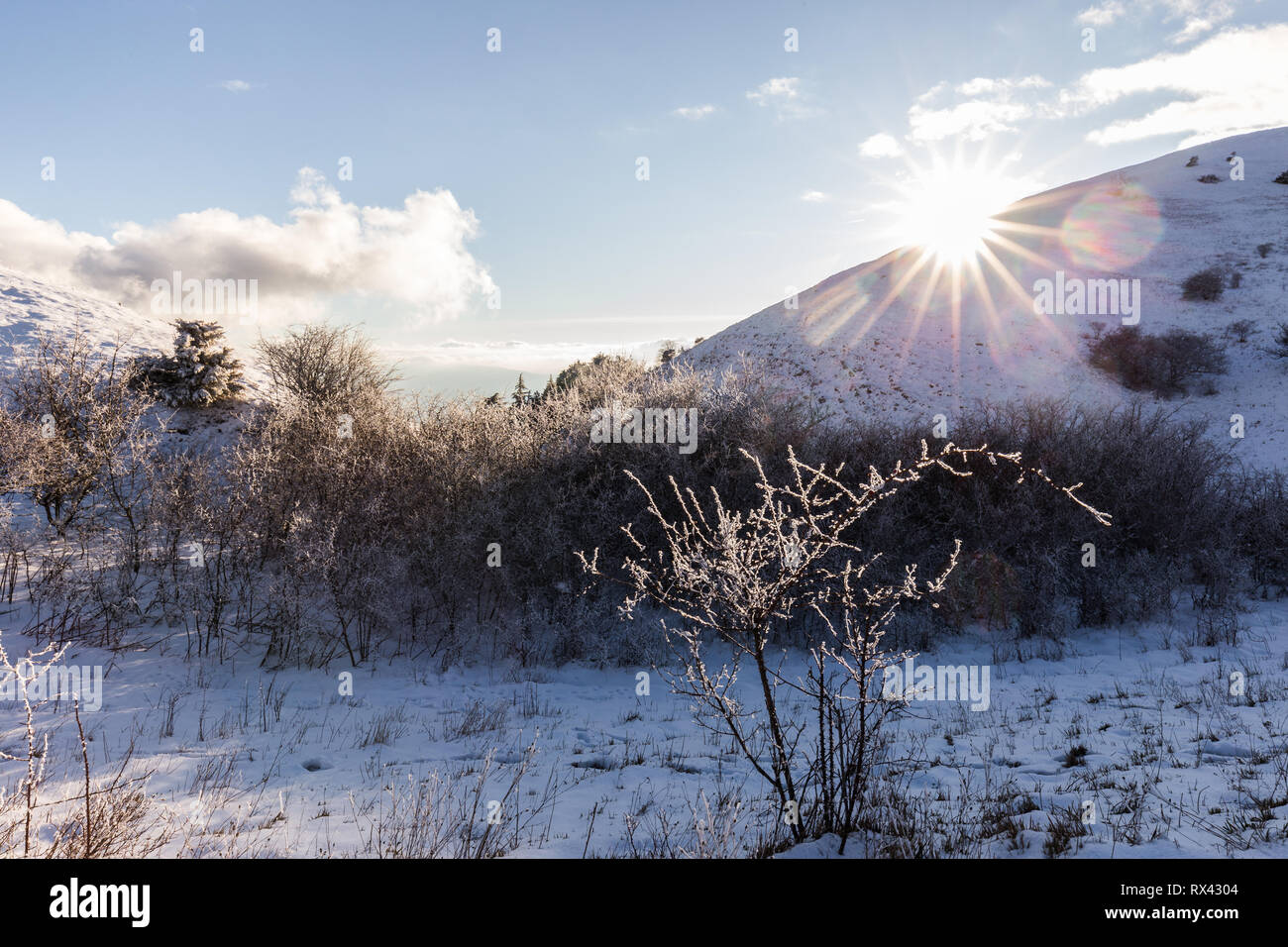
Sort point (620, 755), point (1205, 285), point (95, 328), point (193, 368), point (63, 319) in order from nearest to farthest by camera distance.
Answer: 1. point (620, 755)
2. point (193, 368)
3. point (63, 319)
4. point (95, 328)
5. point (1205, 285)

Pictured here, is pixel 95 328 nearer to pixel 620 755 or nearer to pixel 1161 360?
pixel 620 755

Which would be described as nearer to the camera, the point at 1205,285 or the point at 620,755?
the point at 620,755

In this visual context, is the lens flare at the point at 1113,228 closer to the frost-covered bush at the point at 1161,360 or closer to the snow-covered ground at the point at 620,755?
the frost-covered bush at the point at 1161,360

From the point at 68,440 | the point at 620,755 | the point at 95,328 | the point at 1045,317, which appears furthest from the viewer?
the point at 1045,317

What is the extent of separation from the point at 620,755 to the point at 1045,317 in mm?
41749

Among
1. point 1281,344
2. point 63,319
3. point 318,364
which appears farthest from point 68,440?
point 1281,344

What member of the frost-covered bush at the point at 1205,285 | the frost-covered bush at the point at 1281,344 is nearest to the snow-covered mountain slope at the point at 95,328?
the frost-covered bush at the point at 1281,344

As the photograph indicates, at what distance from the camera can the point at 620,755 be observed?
659 centimetres

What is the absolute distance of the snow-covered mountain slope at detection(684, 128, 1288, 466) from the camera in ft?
101

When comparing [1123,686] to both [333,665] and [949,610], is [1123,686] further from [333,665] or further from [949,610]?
[333,665]

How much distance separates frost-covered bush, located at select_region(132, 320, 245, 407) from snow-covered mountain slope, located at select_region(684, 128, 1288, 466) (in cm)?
2541

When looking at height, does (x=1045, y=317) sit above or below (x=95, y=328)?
above

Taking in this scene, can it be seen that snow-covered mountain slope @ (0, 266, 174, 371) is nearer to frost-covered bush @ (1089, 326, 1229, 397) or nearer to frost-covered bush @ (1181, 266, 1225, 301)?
frost-covered bush @ (1089, 326, 1229, 397)

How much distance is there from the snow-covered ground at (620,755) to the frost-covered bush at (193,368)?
56.3ft
